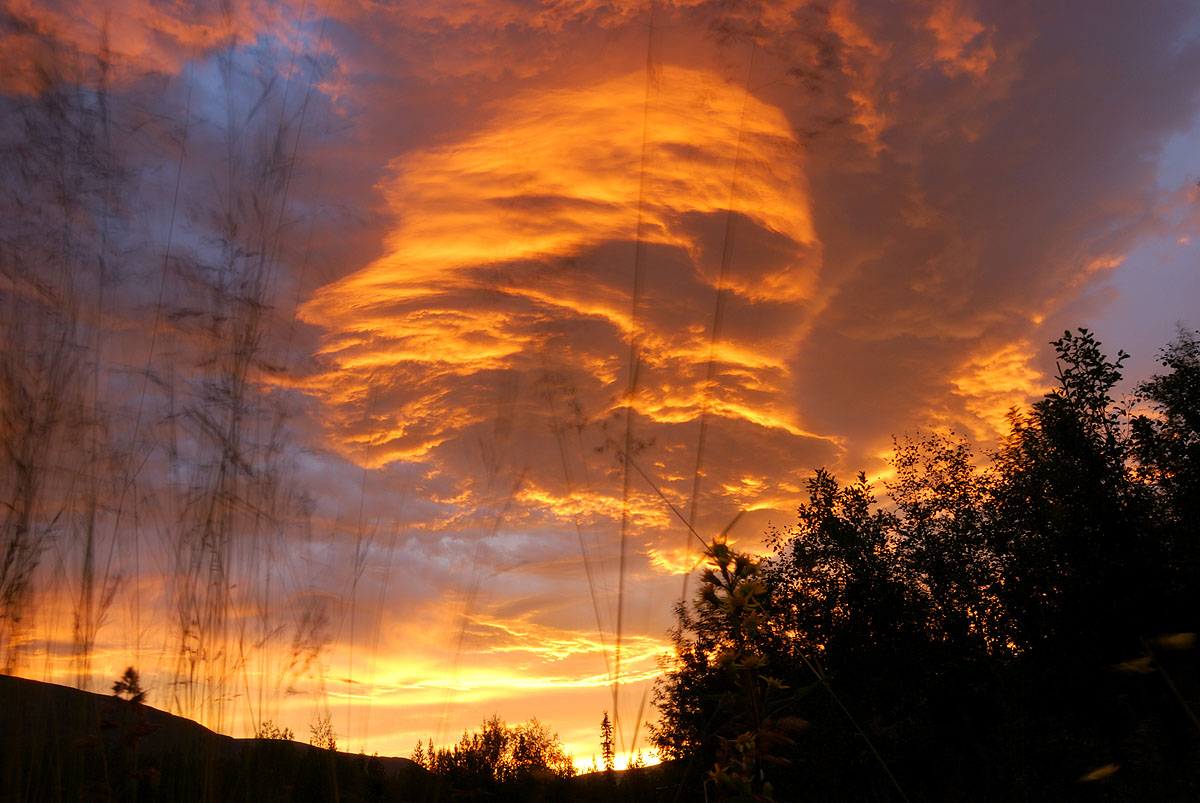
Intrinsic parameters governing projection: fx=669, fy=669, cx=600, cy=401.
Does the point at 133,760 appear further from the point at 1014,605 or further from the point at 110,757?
the point at 1014,605

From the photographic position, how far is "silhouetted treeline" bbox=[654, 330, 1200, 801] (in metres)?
15.2

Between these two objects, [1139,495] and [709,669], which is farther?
[1139,495]

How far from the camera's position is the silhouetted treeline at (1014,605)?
49.8 ft

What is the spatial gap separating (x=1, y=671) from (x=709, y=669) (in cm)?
248

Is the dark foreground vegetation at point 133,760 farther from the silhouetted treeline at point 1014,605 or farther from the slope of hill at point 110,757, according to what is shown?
the silhouetted treeline at point 1014,605

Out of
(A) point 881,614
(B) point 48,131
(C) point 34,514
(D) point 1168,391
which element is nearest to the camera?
(C) point 34,514

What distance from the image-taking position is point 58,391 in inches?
109

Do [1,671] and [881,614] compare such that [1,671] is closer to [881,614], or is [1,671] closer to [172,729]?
[172,729]

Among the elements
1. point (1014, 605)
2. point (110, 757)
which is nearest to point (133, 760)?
point (110, 757)

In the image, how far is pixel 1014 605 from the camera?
18062 millimetres

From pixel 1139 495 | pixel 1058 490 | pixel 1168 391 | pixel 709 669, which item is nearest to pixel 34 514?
pixel 709 669

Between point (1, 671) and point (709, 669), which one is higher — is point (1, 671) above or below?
above

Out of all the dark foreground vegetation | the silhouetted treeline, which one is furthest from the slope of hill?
the silhouetted treeline

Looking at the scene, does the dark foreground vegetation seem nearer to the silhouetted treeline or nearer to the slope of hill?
the slope of hill
